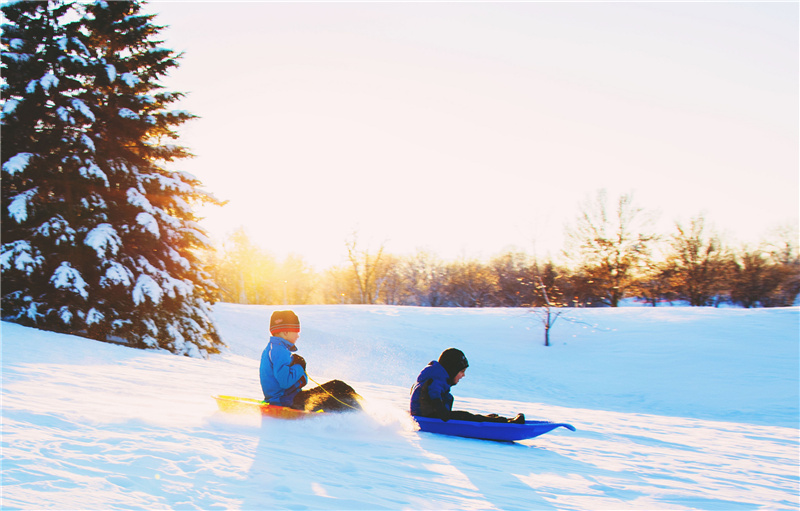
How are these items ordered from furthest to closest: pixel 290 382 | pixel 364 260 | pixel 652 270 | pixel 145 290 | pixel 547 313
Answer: pixel 364 260 < pixel 652 270 < pixel 547 313 < pixel 145 290 < pixel 290 382

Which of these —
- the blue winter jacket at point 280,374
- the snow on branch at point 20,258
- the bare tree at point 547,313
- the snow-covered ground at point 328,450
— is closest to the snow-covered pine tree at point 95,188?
the snow on branch at point 20,258

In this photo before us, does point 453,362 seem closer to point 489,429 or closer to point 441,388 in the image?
point 441,388

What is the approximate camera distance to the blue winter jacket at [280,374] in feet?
17.7

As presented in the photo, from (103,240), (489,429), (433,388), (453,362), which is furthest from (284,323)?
(103,240)

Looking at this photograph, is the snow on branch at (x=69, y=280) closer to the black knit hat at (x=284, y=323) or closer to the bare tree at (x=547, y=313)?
the black knit hat at (x=284, y=323)

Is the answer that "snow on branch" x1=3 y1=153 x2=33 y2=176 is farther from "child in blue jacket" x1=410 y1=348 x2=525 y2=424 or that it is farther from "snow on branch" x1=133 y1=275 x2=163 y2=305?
"child in blue jacket" x1=410 y1=348 x2=525 y2=424

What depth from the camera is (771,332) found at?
18.3 metres

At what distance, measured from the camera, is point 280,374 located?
5.41 meters

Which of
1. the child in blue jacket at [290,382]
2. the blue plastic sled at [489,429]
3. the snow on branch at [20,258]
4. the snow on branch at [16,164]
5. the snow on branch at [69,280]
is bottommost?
the blue plastic sled at [489,429]

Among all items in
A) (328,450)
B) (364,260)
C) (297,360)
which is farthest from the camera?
(364,260)

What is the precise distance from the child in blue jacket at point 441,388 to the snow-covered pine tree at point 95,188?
9.30 m

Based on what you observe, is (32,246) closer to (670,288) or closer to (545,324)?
(545,324)

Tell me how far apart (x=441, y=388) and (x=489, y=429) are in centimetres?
77

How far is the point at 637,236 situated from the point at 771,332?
60.0 feet
